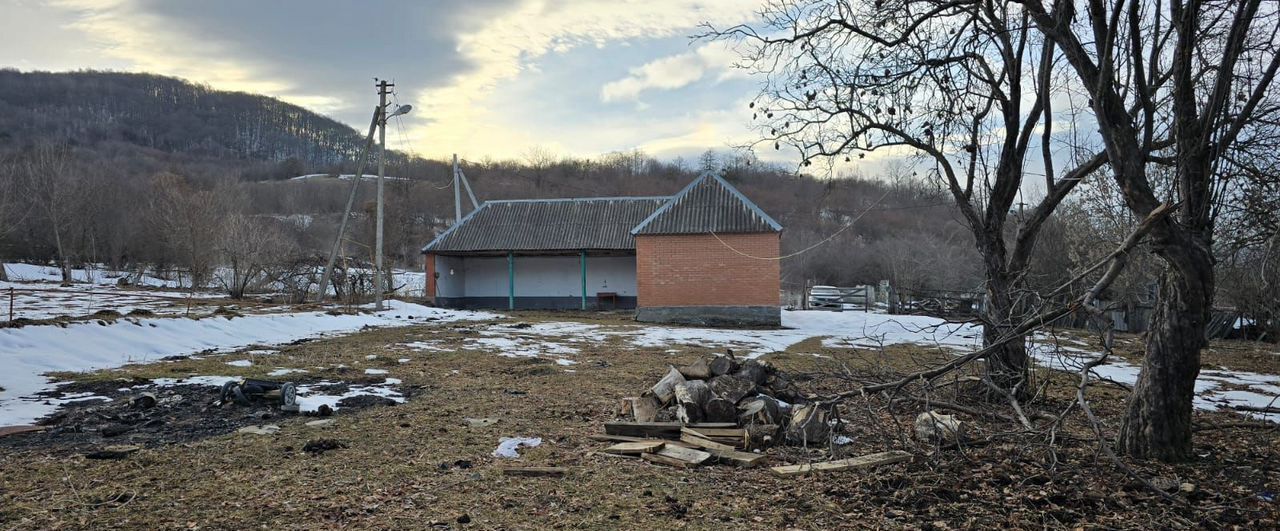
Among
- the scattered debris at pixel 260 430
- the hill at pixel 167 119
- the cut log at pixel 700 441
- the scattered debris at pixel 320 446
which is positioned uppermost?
the hill at pixel 167 119

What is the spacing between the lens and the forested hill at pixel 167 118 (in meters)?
120

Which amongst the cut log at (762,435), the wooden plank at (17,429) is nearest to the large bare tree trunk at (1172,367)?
the cut log at (762,435)

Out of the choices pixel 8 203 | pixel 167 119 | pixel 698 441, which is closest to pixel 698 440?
pixel 698 441

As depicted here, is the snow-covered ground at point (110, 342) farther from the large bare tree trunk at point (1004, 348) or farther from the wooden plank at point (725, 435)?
the large bare tree trunk at point (1004, 348)

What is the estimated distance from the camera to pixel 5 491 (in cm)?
414

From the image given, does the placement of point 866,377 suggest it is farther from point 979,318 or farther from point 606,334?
point 606,334

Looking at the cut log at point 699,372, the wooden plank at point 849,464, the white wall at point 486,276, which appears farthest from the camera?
the white wall at point 486,276

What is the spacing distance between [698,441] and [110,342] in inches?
419

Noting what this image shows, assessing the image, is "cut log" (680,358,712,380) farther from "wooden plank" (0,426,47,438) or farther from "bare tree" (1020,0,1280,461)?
"wooden plank" (0,426,47,438)

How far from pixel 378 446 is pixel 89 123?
159 meters

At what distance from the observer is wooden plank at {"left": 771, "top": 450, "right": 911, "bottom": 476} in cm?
477

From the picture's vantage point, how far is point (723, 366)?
755 centimetres

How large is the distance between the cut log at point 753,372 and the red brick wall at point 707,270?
1478cm

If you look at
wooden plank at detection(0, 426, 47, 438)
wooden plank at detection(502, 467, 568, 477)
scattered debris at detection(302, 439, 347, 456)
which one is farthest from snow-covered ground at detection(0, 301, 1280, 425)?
scattered debris at detection(302, 439, 347, 456)
